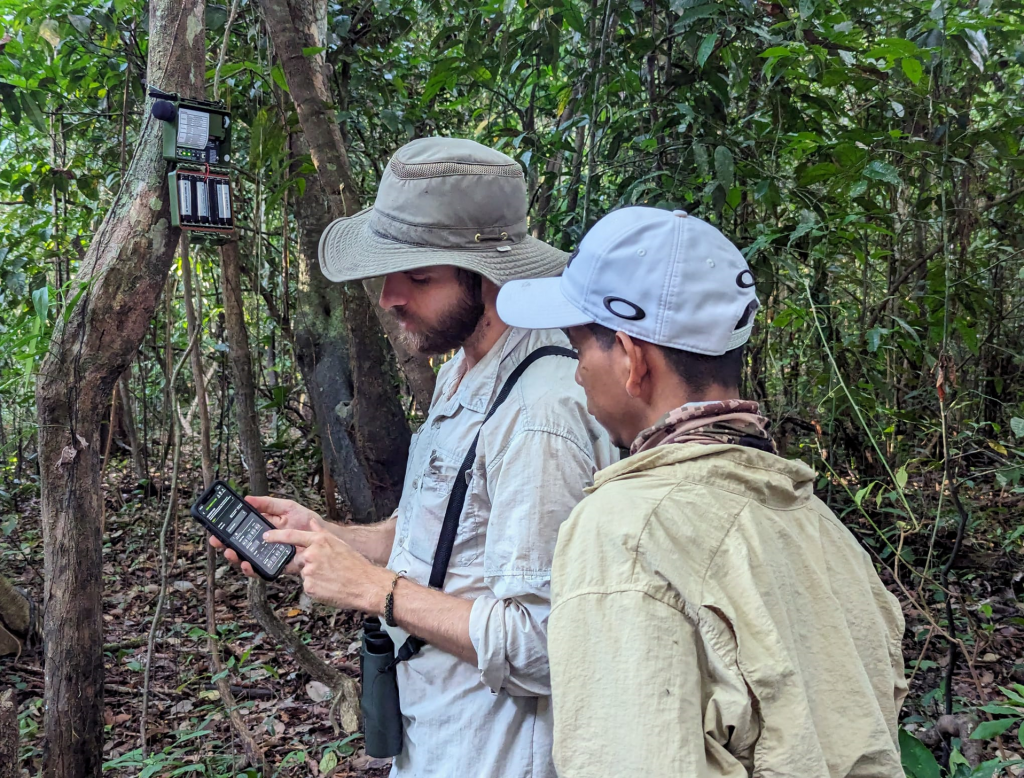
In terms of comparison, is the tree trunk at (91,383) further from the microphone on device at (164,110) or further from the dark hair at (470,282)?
the dark hair at (470,282)

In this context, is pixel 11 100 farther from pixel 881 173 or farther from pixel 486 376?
pixel 881 173

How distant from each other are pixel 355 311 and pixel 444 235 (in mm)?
2390

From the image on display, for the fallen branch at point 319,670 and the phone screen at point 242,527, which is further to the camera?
the fallen branch at point 319,670

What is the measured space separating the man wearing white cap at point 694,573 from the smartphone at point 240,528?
3.04 ft

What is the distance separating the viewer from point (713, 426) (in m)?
1.08

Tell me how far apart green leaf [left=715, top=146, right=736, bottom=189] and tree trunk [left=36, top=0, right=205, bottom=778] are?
1829mm

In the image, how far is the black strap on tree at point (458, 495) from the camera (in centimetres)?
155

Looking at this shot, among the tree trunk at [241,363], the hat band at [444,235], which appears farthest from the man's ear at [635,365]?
the tree trunk at [241,363]

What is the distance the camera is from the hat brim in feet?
5.41

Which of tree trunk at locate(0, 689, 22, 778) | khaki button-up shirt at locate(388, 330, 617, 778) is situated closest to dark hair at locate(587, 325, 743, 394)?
khaki button-up shirt at locate(388, 330, 617, 778)

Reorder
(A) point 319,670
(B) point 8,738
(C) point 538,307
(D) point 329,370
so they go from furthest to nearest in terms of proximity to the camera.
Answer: (D) point 329,370 < (A) point 319,670 < (B) point 8,738 < (C) point 538,307

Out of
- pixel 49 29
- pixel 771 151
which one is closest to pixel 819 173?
pixel 771 151

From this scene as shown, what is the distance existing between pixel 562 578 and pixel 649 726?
0.65 ft

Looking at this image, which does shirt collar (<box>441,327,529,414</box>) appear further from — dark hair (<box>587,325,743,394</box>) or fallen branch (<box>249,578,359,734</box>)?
fallen branch (<box>249,578,359,734</box>)
